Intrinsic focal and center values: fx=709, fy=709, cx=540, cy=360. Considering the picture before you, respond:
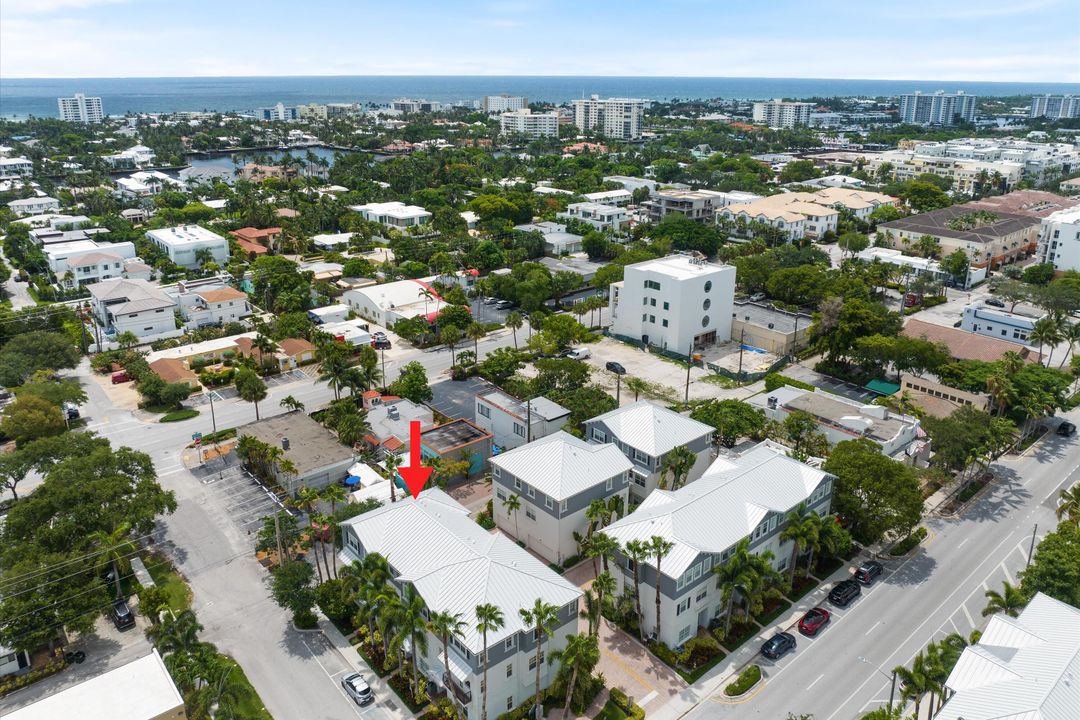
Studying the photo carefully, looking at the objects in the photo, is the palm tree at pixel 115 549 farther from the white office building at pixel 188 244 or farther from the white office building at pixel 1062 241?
the white office building at pixel 1062 241

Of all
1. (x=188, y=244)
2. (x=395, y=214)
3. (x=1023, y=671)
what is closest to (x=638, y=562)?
(x=1023, y=671)

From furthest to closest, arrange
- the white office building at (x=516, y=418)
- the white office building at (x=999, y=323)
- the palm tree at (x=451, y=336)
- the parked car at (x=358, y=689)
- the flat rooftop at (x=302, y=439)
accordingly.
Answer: the white office building at (x=999, y=323) < the palm tree at (x=451, y=336) < the white office building at (x=516, y=418) < the flat rooftop at (x=302, y=439) < the parked car at (x=358, y=689)

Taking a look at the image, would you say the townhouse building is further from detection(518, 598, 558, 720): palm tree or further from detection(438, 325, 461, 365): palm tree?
detection(438, 325, 461, 365): palm tree

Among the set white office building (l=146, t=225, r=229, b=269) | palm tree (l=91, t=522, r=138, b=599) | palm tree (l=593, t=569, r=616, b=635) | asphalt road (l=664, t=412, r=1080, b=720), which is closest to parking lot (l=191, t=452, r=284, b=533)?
palm tree (l=91, t=522, r=138, b=599)

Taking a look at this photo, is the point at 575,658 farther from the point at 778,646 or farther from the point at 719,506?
the point at 719,506

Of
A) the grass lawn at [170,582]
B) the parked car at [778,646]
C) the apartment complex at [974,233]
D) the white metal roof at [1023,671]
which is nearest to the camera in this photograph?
the white metal roof at [1023,671]

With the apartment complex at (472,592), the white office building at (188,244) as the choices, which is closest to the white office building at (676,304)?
the apartment complex at (472,592)

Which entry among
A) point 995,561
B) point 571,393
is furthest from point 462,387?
point 995,561
